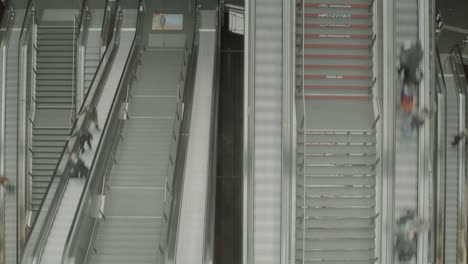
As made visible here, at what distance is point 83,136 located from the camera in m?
10.3

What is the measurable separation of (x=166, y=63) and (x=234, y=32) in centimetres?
233

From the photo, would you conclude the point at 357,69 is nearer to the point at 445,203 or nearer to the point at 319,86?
the point at 319,86

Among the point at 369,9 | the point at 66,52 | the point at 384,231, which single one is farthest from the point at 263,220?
the point at 66,52

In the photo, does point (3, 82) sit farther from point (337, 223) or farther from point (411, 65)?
point (411, 65)

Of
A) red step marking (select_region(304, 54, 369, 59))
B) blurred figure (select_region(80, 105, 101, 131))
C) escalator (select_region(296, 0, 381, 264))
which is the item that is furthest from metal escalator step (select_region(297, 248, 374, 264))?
blurred figure (select_region(80, 105, 101, 131))

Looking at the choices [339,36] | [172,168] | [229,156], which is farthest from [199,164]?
[229,156]

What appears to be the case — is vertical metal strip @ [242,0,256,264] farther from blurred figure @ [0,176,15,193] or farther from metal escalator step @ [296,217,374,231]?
blurred figure @ [0,176,15,193]

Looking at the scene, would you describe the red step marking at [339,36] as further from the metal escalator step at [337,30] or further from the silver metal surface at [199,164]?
the silver metal surface at [199,164]

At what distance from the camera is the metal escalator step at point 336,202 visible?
9109 millimetres

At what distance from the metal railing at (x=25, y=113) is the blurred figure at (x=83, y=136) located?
2546 mm

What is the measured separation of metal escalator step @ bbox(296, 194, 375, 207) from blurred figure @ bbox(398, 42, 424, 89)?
1350 millimetres

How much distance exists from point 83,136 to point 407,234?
13.5 feet

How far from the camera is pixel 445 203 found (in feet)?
41.5

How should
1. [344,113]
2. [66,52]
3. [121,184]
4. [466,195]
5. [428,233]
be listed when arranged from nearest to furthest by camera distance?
[428,233] → [344,113] → [121,184] → [466,195] → [66,52]
